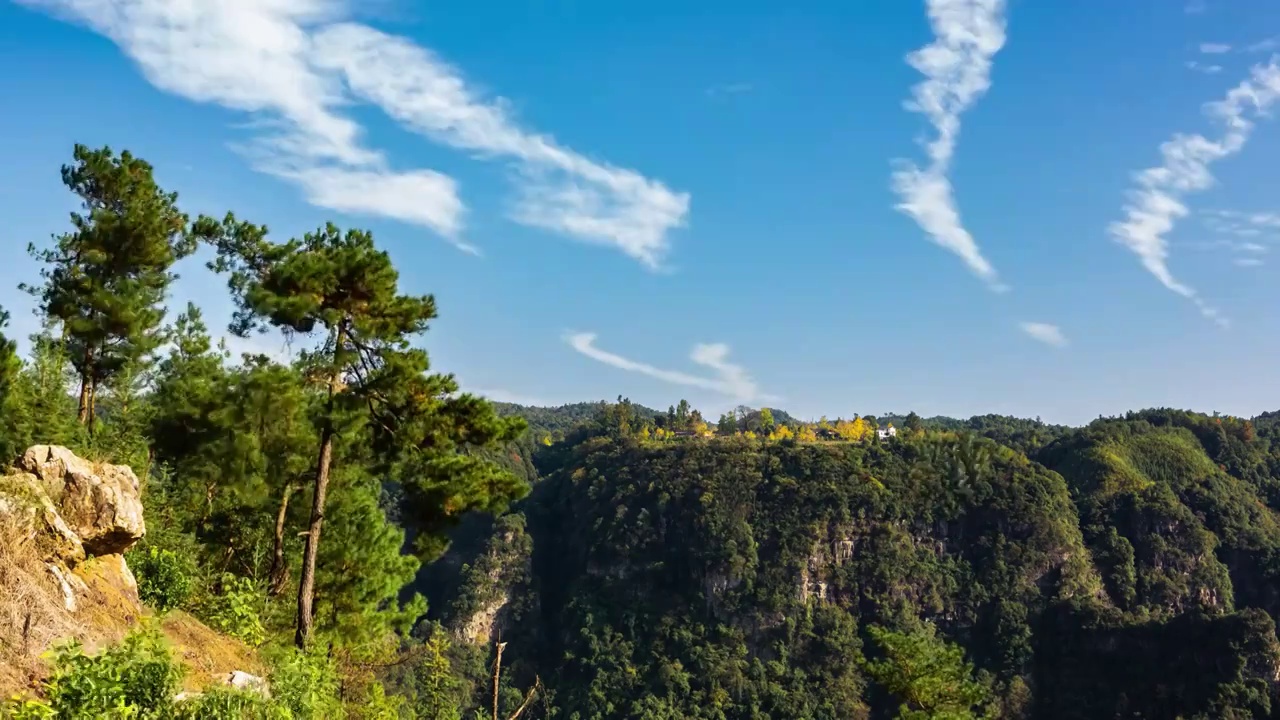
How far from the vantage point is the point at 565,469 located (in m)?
109

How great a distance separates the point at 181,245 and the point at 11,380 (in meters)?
4.15

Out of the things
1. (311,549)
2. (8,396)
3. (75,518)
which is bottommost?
(311,549)

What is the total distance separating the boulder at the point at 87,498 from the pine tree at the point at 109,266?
6245mm

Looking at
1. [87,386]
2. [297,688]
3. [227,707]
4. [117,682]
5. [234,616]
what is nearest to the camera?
[117,682]

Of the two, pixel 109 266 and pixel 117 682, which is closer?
pixel 117 682

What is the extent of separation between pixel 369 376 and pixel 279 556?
4332 mm

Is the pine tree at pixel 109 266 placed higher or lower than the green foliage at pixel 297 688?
higher

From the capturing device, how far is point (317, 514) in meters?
11.1

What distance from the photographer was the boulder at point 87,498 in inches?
303

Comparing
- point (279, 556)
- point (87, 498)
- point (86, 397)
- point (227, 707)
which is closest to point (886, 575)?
point (279, 556)

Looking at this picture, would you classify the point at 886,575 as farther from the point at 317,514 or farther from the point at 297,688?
the point at 297,688

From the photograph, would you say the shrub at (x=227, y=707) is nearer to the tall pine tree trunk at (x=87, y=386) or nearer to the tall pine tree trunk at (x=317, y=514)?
the tall pine tree trunk at (x=317, y=514)

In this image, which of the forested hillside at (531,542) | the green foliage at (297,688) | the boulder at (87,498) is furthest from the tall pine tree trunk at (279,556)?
the green foliage at (297,688)

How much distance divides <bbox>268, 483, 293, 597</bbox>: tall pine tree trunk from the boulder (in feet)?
15.7
